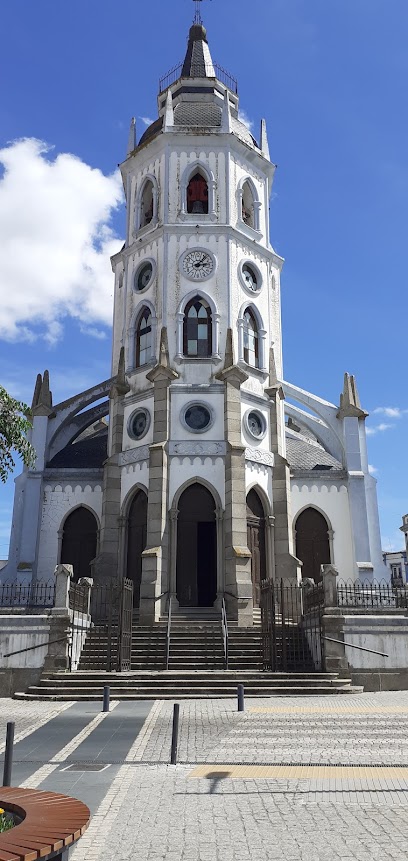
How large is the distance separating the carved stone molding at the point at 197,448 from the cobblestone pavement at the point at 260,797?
45.2 feet

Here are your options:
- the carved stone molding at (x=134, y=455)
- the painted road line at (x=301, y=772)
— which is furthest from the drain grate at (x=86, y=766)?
the carved stone molding at (x=134, y=455)

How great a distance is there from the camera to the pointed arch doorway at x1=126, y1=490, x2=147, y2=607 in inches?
1021

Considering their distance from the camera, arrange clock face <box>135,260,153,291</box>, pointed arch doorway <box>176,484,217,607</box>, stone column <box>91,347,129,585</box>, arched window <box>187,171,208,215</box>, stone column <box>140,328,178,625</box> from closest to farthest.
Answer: stone column <box>140,328,178,625</box> < pointed arch doorway <box>176,484,217,607</box> < stone column <box>91,347,129,585</box> < clock face <box>135,260,153,291</box> < arched window <box>187,171,208,215</box>

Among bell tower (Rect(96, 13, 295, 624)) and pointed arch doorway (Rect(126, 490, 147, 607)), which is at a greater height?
bell tower (Rect(96, 13, 295, 624))

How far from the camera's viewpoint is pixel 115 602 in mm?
24156

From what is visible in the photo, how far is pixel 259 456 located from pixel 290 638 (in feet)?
26.9

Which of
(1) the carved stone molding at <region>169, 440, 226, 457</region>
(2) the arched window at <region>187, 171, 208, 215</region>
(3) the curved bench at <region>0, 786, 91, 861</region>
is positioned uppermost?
(2) the arched window at <region>187, 171, 208, 215</region>

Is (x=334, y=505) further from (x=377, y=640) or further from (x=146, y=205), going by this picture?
(x=146, y=205)

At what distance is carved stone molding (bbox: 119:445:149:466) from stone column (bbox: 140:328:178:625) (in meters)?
0.71

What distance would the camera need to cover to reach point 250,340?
29.0m

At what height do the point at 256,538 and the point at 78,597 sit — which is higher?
the point at 256,538

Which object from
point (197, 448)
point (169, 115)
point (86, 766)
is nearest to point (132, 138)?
point (169, 115)

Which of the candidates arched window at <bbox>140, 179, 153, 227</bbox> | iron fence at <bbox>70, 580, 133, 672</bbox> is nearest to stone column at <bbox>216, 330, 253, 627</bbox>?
iron fence at <bbox>70, 580, 133, 672</bbox>

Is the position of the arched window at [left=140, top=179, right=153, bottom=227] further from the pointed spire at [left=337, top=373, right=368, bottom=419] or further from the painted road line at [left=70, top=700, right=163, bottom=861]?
the painted road line at [left=70, top=700, right=163, bottom=861]
